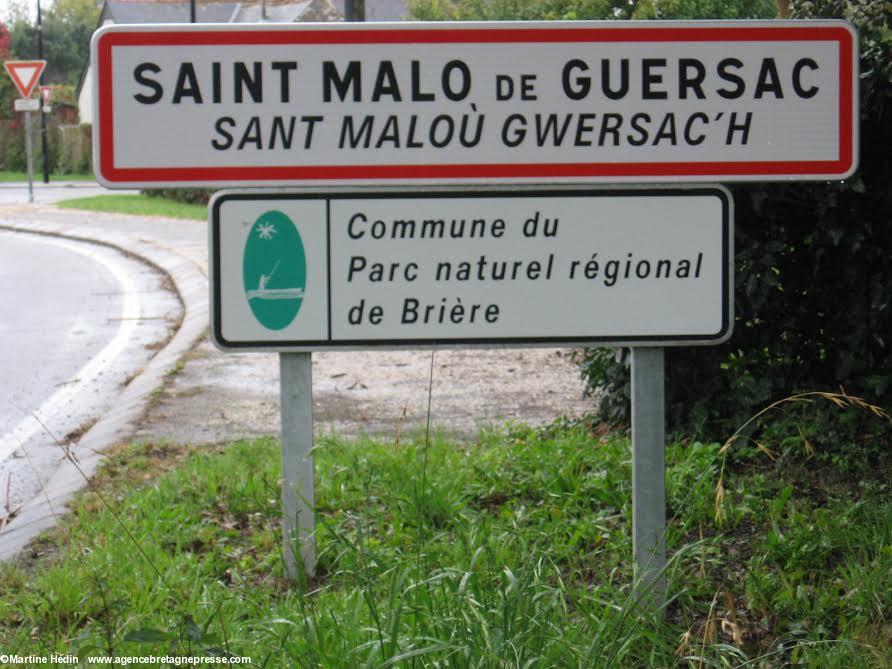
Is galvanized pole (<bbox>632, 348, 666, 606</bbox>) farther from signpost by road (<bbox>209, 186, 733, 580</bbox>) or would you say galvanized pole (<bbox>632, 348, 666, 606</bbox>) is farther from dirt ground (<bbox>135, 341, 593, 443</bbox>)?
dirt ground (<bbox>135, 341, 593, 443</bbox>)

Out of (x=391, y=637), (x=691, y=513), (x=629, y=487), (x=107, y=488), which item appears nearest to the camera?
(x=391, y=637)

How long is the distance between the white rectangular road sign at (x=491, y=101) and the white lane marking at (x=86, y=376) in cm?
260

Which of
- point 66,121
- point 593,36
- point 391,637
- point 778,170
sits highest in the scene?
point 66,121

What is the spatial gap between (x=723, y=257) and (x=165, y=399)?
4.66 m

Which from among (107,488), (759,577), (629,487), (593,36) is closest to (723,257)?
(593,36)

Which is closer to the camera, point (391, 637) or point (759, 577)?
point (391, 637)

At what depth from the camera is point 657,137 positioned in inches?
142

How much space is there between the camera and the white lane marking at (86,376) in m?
7.21

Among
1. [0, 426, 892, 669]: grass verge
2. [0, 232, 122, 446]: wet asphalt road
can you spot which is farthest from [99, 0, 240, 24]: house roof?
[0, 426, 892, 669]: grass verge

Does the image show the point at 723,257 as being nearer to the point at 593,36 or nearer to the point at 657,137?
the point at 657,137

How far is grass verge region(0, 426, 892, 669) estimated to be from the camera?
9.98 ft

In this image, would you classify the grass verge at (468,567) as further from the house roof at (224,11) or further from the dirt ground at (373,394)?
the house roof at (224,11)

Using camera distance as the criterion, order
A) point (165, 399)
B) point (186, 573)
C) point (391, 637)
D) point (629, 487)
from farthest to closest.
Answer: point (165, 399), point (629, 487), point (186, 573), point (391, 637)

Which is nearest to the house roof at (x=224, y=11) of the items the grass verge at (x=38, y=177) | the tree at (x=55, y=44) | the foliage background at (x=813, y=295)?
the tree at (x=55, y=44)
